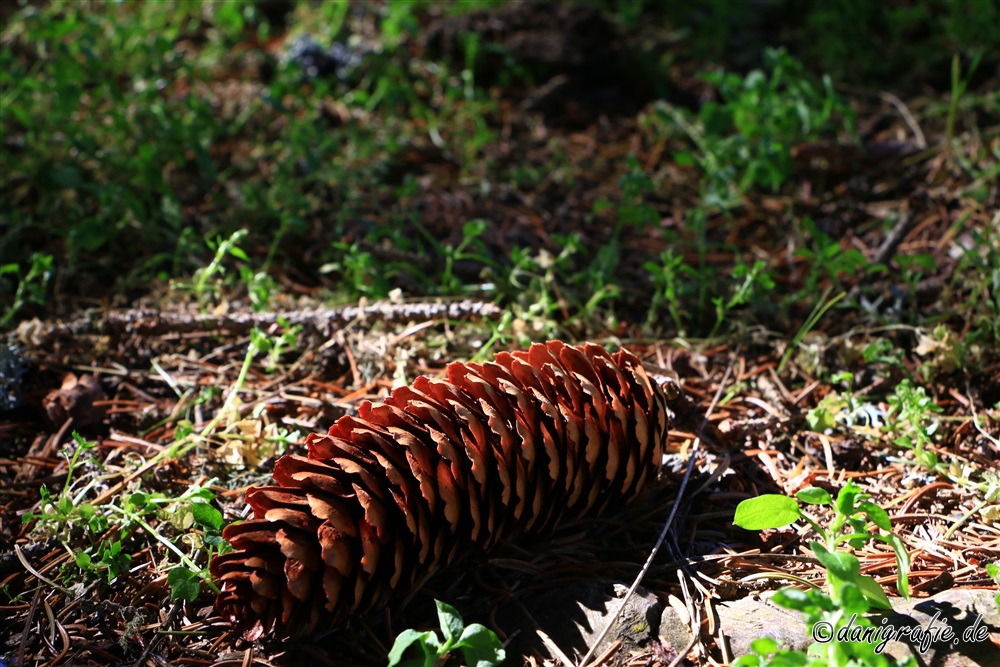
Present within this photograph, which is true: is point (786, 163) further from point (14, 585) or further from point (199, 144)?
point (14, 585)

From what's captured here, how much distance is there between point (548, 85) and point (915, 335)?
6.70ft

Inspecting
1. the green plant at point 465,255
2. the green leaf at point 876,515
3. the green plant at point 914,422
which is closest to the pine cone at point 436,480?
the green leaf at point 876,515

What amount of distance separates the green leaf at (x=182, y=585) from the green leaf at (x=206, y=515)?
113 millimetres

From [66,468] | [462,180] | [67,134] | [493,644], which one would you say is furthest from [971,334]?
[67,134]

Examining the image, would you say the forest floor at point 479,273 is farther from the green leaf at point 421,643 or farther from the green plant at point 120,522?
the green leaf at point 421,643

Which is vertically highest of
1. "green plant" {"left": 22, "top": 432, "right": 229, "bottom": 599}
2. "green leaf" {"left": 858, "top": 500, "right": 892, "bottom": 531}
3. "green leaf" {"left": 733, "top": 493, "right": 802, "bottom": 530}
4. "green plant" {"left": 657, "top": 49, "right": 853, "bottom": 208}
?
"green plant" {"left": 657, "top": 49, "right": 853, "bottom": 208}

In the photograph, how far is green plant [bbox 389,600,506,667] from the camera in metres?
1.44

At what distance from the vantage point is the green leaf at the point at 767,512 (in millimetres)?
1582

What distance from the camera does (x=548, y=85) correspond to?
12.8 ft

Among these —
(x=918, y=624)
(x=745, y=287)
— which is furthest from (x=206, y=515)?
(x=745, y=287)

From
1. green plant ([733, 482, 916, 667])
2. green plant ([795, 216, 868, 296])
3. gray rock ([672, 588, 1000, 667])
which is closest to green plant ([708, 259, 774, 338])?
green plant ([795, 216, 868, 296])

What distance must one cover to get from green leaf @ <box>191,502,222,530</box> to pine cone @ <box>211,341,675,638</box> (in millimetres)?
203

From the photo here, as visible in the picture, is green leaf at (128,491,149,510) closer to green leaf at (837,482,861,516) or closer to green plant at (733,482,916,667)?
green plant at (733,482,916,667)

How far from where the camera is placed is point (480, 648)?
1.46 meters
